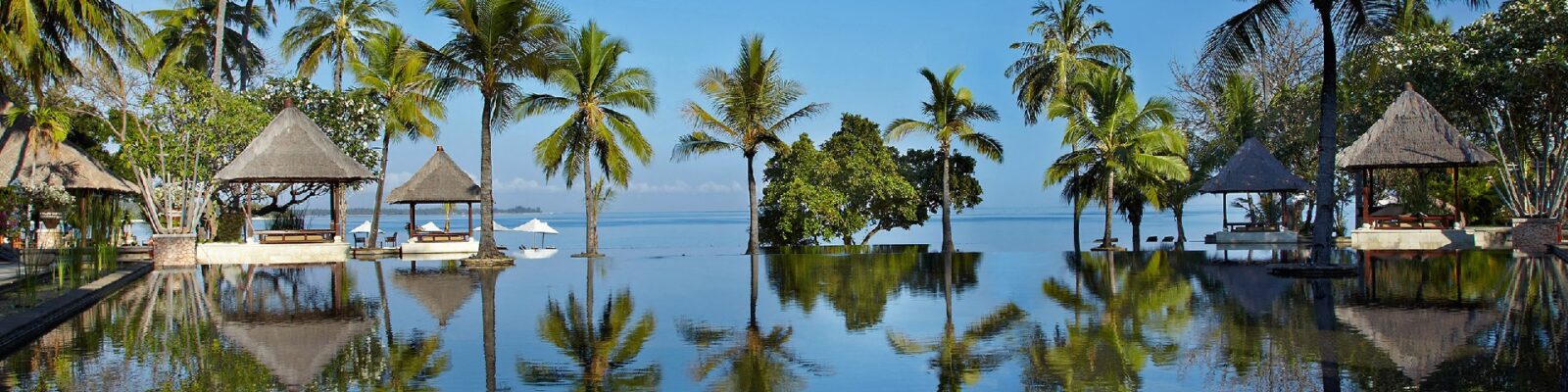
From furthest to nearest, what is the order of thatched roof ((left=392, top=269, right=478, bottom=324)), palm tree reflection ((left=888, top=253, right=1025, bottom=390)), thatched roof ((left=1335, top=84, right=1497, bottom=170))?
thatched roof ((left=1335, top=84, right=1497, bottom=170)) < thatched roof ((left=392, top=269, right=478, bottom=324)) < palm tree reflection ((left=888, top=253, right=1025, bottom=390))

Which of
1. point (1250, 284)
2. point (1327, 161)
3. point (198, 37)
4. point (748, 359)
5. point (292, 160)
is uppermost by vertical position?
point (198, 37)

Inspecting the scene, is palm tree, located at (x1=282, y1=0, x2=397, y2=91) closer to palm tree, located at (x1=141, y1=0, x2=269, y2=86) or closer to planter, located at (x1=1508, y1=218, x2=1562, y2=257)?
palm tree, located at (x1=141, y1=0, x2=269, y2=86)

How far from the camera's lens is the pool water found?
716 cm

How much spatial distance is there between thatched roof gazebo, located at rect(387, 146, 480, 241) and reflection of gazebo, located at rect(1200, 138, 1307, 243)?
57.5 feet

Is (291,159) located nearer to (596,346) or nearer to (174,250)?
(174,250)

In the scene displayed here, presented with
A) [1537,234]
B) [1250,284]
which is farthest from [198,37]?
[1537,234]

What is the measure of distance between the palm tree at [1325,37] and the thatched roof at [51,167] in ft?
67.3

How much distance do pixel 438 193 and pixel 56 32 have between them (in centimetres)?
948

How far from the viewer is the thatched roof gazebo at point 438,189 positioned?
25.8 meters

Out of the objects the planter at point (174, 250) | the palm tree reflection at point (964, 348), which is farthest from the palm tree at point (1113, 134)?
the planter at point (174, 250)

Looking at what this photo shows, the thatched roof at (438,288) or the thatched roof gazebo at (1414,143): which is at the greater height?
the thatched roof gazebo at (1414,143)

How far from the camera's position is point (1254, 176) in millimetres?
25453

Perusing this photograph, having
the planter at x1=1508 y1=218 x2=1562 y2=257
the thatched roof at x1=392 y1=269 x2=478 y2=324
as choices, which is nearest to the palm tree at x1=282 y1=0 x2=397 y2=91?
the thatched roof at x1=392 y1=269 x2=478 y2=324

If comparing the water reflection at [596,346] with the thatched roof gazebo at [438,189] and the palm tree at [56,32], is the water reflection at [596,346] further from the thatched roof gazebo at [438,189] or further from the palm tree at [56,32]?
the thatched roof gazebo at [438,189]
